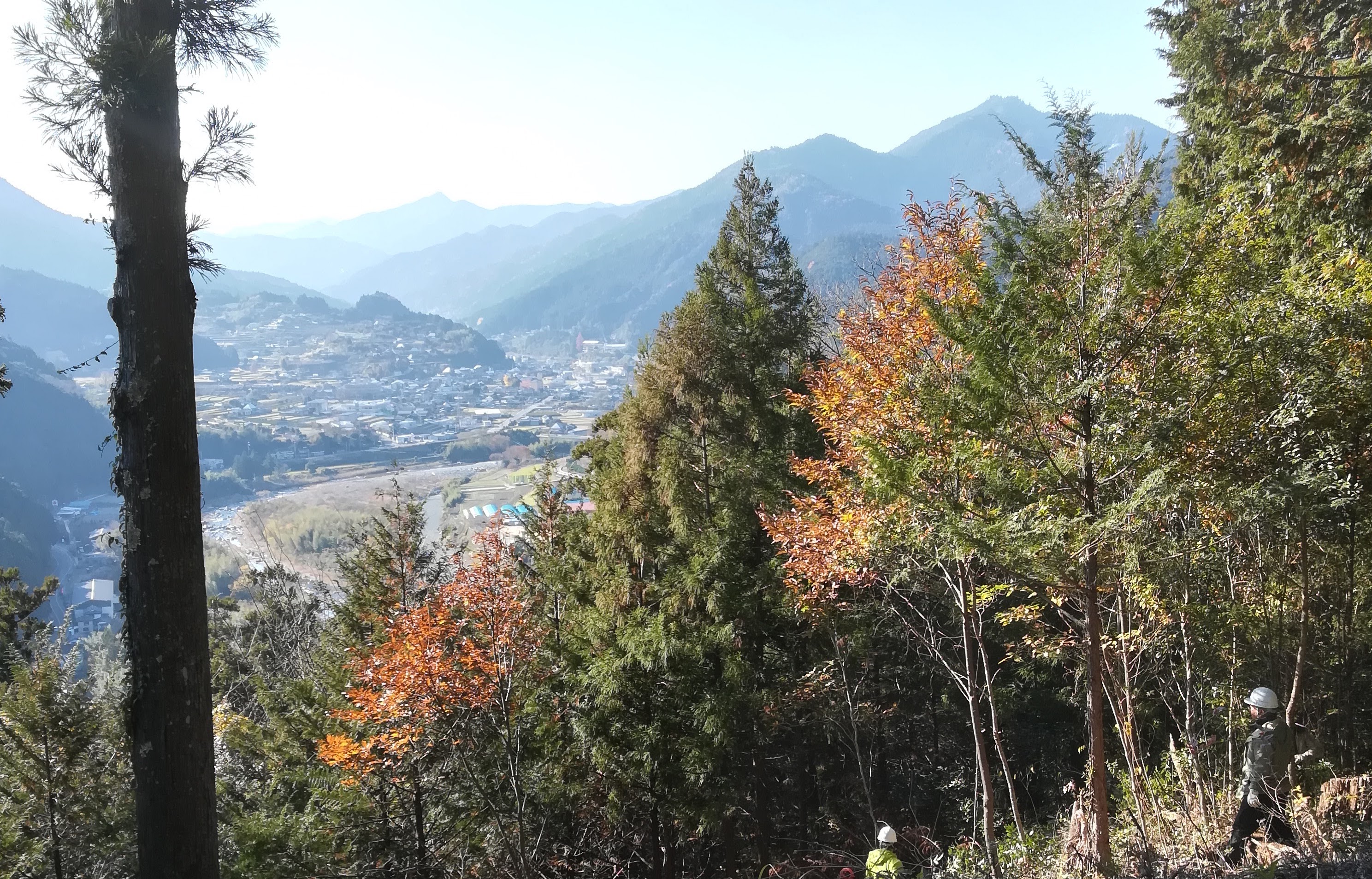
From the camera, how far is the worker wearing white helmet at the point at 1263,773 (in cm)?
536

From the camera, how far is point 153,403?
360cm

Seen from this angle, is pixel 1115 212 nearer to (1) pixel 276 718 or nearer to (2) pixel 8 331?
(1) pixel 276 718

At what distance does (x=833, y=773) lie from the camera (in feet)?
50.5

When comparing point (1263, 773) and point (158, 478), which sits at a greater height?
point (158, 478)

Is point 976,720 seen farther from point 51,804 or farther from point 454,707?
point 51,804

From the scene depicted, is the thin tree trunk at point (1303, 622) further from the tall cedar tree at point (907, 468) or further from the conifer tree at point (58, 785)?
the conifer tree at point (58, 785)

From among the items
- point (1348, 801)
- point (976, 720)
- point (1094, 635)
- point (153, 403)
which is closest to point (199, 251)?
point (153, 403)

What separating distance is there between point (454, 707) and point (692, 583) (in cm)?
357

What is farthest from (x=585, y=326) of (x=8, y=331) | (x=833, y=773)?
(x=833, y=773)

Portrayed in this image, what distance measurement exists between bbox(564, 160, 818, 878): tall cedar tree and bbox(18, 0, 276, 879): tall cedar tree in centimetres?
664

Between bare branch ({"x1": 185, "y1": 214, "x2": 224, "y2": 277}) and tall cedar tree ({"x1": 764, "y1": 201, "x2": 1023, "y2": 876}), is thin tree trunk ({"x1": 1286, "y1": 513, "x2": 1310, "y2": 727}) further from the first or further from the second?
bare branch ({"x1": 185, "y1": 214, "x2": 224, "y2": 277})

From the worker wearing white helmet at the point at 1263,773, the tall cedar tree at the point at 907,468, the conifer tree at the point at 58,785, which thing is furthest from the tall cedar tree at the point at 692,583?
the conifer tree at the point at 58,785

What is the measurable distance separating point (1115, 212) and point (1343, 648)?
6.43m

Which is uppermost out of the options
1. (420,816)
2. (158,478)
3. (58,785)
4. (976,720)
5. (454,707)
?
(158,478)
